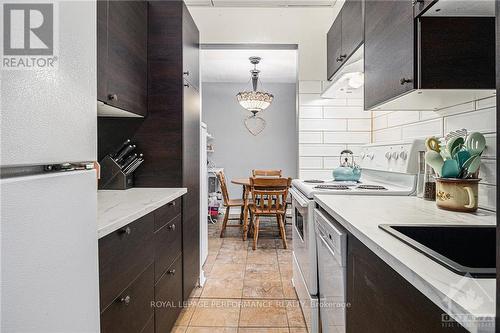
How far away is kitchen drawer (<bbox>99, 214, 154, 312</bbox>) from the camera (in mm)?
999

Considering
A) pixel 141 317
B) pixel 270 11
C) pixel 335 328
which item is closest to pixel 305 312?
pixel 335 328

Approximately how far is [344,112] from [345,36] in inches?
40.0

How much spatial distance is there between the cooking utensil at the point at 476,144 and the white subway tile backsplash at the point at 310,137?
183 cm

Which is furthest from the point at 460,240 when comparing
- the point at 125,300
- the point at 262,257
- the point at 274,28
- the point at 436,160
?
the point at 274,28

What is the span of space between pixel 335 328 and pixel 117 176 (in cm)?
148

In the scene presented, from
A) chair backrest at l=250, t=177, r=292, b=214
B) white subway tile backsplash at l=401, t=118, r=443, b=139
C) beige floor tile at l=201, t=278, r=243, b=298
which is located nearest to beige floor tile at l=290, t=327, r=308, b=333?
beige floor tile at l=201, t=278, r=243, b=298

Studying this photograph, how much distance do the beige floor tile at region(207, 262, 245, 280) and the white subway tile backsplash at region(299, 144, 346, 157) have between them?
126cm

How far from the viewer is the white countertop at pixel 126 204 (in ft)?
3.47

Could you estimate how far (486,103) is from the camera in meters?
1.32

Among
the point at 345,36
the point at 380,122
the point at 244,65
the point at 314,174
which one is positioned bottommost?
the point at 314,174

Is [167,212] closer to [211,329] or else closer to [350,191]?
[211,329]

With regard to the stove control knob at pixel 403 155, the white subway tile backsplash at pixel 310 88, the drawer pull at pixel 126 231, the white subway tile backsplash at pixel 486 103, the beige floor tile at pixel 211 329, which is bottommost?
the beige floor tile at pixel 211 329

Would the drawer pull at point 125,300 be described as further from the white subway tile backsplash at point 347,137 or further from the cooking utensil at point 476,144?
the white subway tile backsplash at point 347,137

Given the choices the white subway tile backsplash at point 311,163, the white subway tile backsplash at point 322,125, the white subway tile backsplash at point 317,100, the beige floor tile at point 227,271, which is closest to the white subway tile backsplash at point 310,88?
the white subway tile backsplash at point 317,100
